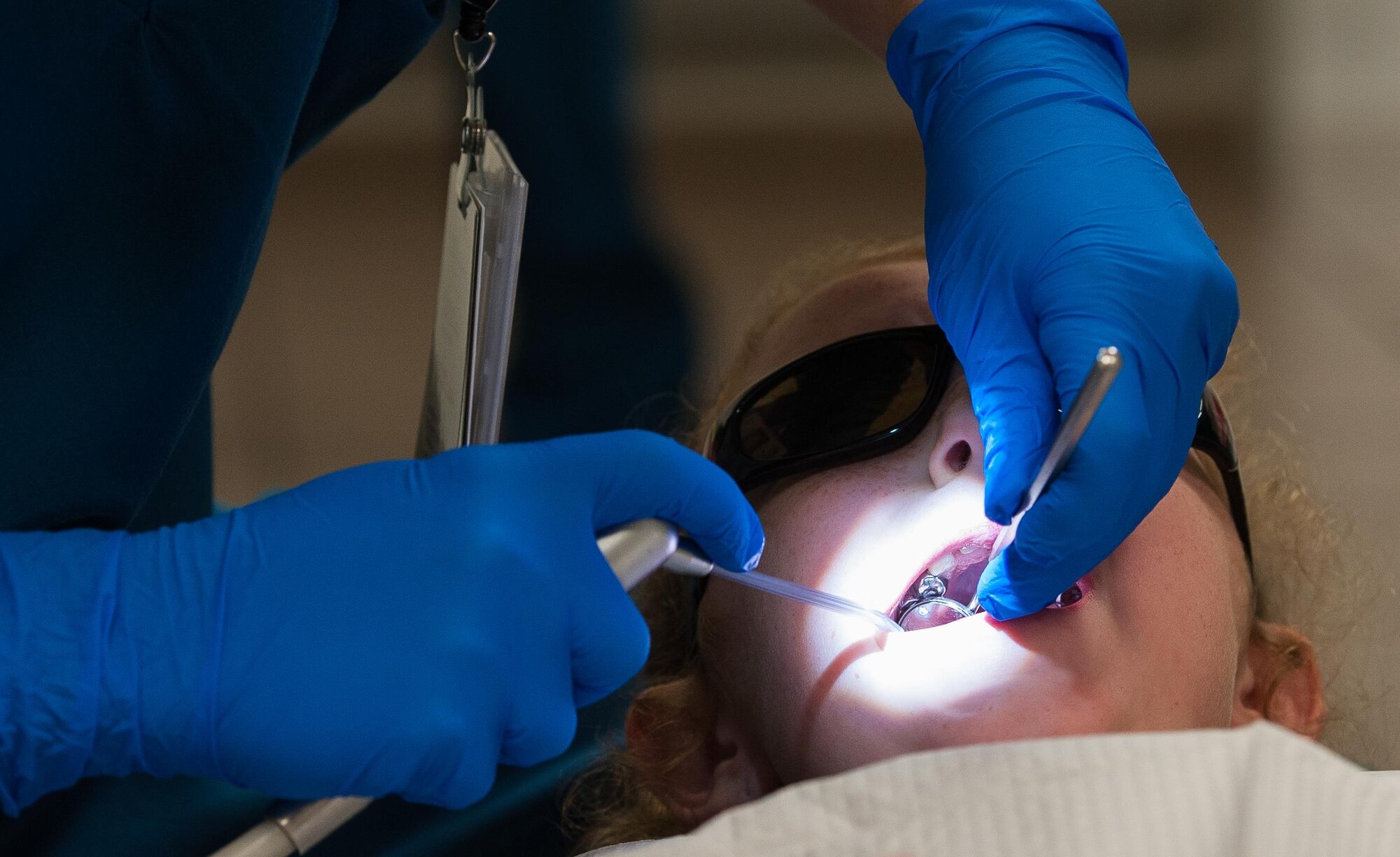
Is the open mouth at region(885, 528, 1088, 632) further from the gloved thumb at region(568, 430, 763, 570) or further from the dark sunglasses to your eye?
the gloved thumb at region(568, 430, 763, 570)

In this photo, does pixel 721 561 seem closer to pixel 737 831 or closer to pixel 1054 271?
pixel 737 831

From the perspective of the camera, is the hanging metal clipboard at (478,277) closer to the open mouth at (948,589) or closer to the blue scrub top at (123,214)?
the blue scrub top at (123,214)

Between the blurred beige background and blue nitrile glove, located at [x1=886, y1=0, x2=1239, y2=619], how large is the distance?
940 millimetres

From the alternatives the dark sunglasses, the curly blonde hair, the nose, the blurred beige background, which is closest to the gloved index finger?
the nose

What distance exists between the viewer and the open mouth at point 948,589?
105 cm

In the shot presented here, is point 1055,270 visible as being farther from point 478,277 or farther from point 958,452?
point 478,277

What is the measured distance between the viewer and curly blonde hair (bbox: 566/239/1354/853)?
1.28m

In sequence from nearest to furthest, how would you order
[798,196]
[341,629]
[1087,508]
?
1. [341,629]
2. [1087,508]
3. [798,196]

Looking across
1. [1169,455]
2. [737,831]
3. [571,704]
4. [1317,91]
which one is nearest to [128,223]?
[571,704]

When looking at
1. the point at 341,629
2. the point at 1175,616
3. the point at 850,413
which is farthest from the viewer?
the point at 850,413

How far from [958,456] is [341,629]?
595 millimetres

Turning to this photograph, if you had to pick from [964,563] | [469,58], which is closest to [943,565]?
[964,563]

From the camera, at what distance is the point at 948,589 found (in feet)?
3.54

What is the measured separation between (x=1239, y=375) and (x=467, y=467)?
1108mm
